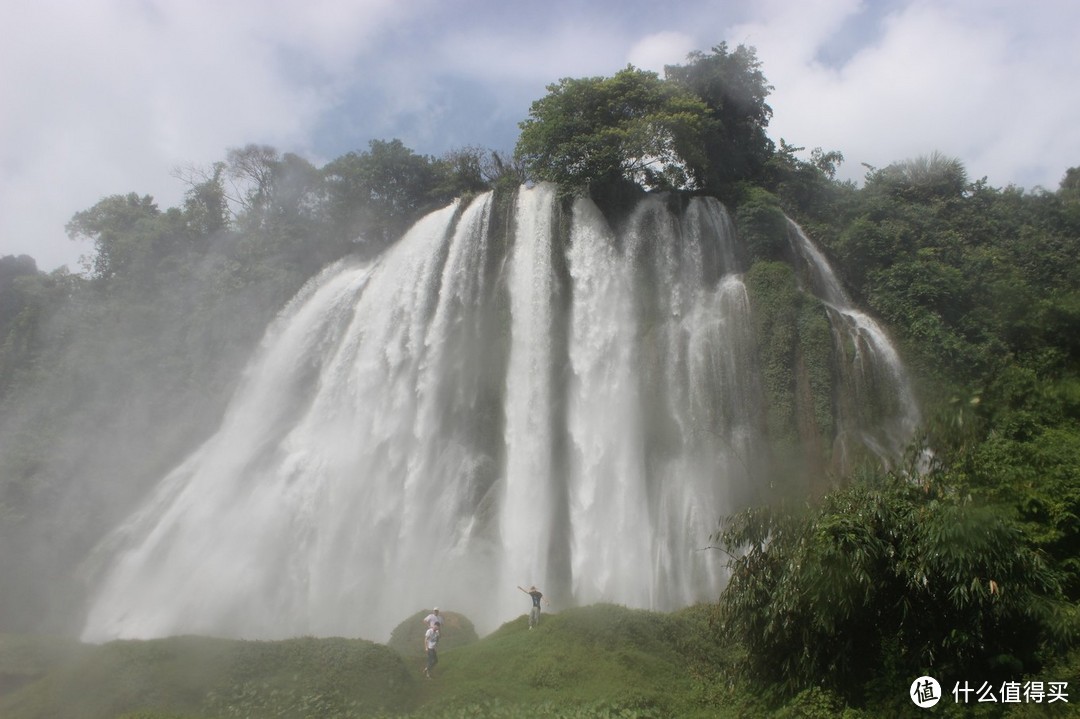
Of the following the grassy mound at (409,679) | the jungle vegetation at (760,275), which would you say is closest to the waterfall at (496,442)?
the jungle vegetation at (760,275)

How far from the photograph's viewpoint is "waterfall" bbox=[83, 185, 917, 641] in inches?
771

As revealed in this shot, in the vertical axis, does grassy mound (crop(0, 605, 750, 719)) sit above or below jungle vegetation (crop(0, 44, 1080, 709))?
below

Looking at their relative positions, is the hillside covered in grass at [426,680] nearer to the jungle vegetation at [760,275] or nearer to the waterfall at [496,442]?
the jungle vegetation at [760,275]

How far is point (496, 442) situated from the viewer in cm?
2266

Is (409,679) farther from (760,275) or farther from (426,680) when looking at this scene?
(760,275)

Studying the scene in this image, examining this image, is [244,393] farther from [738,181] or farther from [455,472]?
[738,181]

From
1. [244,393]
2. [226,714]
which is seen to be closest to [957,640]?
[226,714]

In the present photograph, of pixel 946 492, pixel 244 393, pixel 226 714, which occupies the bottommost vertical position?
pixel 226 714

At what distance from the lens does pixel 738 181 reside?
26812mm

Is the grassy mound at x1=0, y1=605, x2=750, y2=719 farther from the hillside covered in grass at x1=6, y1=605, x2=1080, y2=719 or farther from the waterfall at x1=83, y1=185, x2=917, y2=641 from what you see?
the waterfall at x1=83, y1=185, x2=917, y2=641

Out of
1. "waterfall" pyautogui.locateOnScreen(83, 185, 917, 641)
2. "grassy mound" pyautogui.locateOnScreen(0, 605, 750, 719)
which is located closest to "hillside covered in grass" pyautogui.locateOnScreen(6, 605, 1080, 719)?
"grassy mound" pyautogui.locateOnScreen(0, 605, 750, 719)

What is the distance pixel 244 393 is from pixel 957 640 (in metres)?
24.9

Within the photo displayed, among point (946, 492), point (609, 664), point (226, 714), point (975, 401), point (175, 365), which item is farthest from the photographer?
point (175, 365)

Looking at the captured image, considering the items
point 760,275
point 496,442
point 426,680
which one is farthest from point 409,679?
point 760,275
